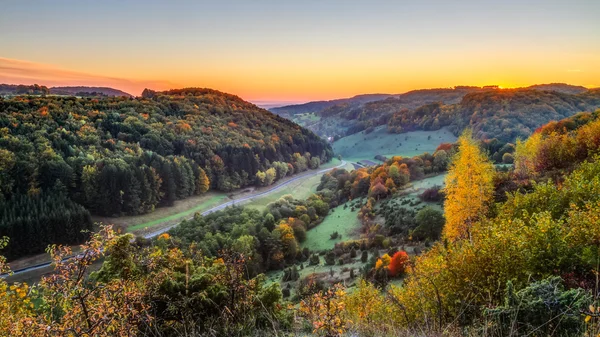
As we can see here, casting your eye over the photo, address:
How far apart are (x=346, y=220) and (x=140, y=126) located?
68082mm

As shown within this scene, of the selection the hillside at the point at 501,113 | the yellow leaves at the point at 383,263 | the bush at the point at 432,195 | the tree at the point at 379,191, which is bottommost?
the yellow leaves at the point at 383,263

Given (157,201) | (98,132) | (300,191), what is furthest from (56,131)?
(300,191)

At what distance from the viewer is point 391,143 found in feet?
556

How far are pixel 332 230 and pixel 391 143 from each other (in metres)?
119

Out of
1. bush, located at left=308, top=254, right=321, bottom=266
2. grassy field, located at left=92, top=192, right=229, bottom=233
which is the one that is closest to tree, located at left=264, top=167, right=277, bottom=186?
grassy field, located at left=92, top=192, right=229, bottom=233

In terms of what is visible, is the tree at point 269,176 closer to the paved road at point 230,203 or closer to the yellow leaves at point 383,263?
the paved road at point 230,203

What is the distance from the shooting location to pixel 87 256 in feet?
23.0

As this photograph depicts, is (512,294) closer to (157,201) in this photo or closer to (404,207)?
(404,207)

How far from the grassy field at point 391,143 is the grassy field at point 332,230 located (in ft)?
282

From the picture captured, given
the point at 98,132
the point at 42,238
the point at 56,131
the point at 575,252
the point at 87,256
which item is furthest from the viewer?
the point at 98,132

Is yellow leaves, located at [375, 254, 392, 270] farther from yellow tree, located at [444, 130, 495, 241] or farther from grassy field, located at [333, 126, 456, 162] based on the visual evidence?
grassy field, located at [333, 126, 456, 162]

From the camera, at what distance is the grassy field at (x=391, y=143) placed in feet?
503

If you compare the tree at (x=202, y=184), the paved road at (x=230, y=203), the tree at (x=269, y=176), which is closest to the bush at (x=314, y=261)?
the paved road at (x=230, y=203)

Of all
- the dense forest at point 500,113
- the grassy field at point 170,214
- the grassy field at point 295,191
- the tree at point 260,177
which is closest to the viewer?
the grassy field at point 170,214
